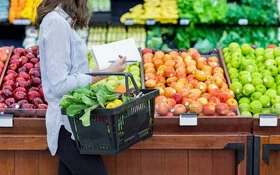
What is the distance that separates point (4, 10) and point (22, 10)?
20 cm

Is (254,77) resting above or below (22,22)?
below

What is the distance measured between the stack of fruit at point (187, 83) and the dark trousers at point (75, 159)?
798 mm

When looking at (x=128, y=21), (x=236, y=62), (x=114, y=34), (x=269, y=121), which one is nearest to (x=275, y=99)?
(x=269, y=121)

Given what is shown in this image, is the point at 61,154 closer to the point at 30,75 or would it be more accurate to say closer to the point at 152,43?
the point at 30,75

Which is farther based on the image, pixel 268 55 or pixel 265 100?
pixel 268 55

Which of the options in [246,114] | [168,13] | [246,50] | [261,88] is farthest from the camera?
[168,13]

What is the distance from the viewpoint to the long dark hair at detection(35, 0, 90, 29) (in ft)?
9.96

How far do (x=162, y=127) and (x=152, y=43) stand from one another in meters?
3.27

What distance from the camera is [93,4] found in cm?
691

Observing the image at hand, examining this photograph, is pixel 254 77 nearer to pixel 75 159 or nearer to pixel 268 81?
pixel 268 81

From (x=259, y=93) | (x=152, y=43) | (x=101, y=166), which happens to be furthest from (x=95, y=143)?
(x=152, y=43)

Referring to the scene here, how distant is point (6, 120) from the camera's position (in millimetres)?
3619

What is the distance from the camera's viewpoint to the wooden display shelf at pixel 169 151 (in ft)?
11.9

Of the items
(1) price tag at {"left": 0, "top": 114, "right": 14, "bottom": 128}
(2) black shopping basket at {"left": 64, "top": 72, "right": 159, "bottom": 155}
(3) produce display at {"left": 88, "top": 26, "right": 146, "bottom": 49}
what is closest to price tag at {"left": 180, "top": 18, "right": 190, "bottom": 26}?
(3) produce display at {"left": 88, "top": 26, "right": 146, "bottom": 49}
